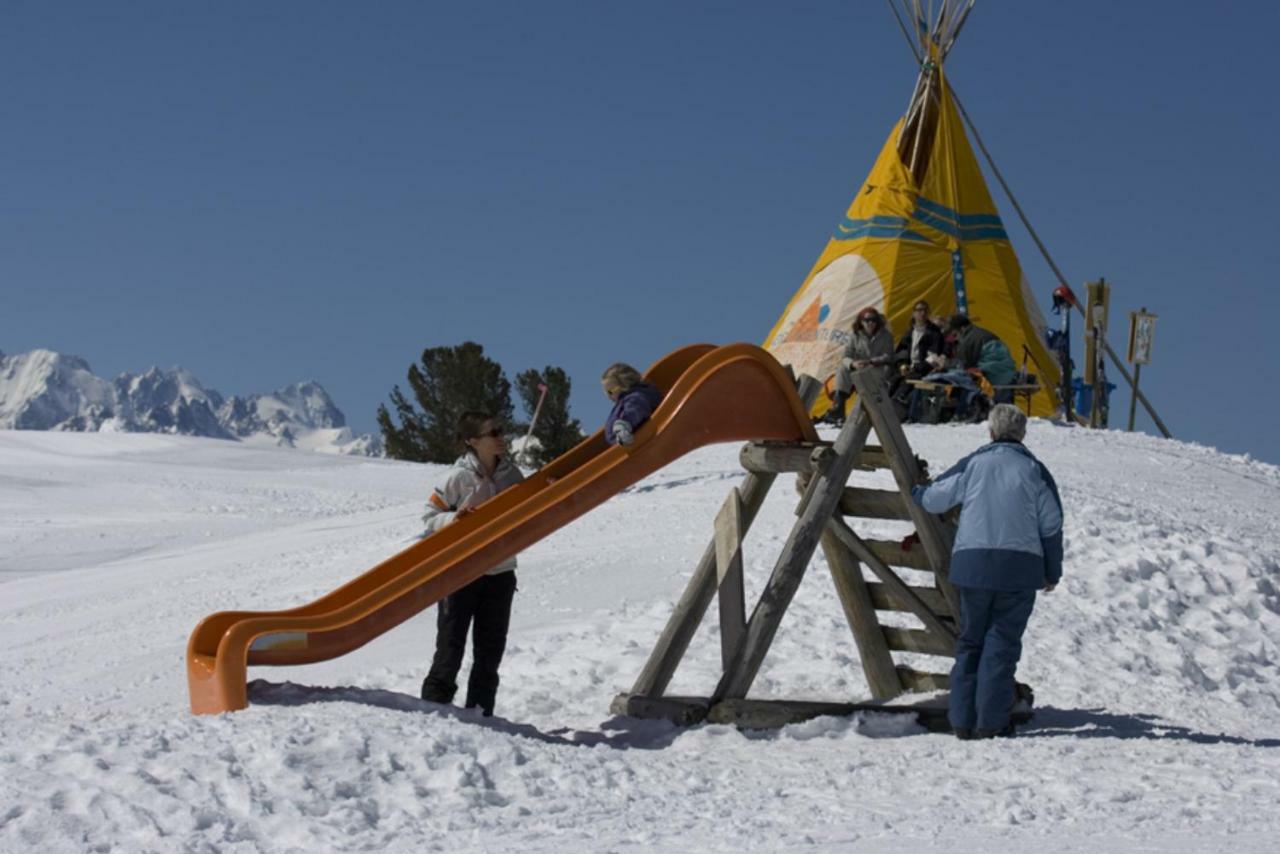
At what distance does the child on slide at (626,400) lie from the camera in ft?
22.0

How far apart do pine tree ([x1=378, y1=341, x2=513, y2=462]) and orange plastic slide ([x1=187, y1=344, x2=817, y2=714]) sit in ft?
100

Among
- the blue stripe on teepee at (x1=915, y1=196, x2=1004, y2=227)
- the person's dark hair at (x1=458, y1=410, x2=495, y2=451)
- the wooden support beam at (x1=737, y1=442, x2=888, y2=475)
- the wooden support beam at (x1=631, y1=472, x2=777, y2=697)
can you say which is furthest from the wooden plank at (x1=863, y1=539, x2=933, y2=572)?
the blue stripe on teepee at (x1=915, y1=196, x2=1004, y2=227)

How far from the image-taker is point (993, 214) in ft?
70.9

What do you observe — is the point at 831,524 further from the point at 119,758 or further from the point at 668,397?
the point at 119,758

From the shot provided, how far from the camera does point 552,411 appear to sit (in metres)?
36.1

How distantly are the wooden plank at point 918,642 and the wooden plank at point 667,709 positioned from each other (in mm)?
1057

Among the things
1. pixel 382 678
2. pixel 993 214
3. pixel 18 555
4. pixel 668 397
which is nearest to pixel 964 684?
pixel 668 397

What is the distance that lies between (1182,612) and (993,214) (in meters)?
13.3

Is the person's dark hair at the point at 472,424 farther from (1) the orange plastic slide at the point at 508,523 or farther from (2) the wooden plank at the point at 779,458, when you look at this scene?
(2) the wooden plank at the point at 779,458

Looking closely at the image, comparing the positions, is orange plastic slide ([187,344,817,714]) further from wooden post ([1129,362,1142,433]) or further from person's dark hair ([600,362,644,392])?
wooden post ([1129,362,1142,433])

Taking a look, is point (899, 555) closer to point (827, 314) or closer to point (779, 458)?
point (779, 458)

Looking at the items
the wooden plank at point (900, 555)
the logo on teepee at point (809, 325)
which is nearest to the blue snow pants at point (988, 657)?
the wooden plank at point (900, 555)

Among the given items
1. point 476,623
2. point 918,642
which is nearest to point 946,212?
point 918,642

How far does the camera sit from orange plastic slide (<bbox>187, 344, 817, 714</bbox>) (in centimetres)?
596
